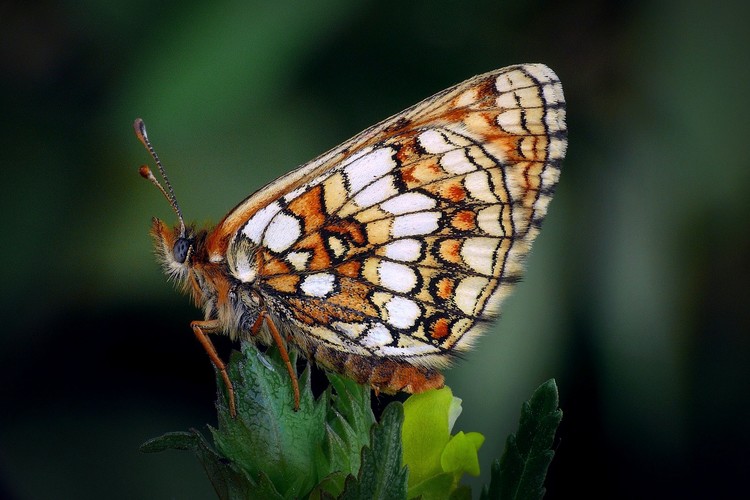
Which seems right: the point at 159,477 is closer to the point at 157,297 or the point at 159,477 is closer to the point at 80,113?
the point at 157,297

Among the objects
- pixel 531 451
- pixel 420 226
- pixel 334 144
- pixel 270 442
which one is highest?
pixel 334 144

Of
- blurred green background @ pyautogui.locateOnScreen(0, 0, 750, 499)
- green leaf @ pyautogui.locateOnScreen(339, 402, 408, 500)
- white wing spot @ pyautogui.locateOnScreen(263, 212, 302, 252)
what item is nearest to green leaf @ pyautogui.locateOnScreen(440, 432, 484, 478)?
green leaf @ pyautogui.locateOnScreen(339, 402, 408, 500)

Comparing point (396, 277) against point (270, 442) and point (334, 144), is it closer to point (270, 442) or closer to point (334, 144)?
point (270, 442)

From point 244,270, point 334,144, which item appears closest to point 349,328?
point 244,270

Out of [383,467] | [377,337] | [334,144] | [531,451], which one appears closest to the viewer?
[383,467]

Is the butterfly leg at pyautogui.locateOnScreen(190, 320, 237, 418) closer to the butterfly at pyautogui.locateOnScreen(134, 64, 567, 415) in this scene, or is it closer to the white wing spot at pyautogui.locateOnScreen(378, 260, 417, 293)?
the butterfly at pyautogui.locateOnScreen(134, 64, 567, 415)
